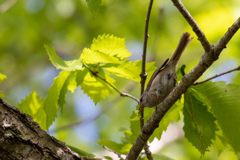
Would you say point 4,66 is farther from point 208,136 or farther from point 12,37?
point 208,136

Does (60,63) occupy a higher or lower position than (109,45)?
lower

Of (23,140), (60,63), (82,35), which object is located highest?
(82,35)

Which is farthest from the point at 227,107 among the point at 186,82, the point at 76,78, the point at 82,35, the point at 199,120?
the point at 82,35

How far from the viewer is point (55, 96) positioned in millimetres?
2357

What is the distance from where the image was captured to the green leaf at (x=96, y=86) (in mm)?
2537

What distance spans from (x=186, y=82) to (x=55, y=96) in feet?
3.52

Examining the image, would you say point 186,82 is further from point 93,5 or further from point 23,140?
point 23,140

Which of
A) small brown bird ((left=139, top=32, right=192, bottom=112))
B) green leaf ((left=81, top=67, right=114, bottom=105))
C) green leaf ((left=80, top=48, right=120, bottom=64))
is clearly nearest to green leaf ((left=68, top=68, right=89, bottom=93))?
green leaf ((left=81, top=67, right=114, bottom=105))

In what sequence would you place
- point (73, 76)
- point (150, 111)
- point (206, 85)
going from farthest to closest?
point (150, 111)
point (73, 76)
point (206, 85)

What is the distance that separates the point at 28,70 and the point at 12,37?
140 centimetres

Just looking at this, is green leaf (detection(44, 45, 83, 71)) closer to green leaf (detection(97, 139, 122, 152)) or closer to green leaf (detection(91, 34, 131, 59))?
green leaf (detection(91, 34, 131, 59))

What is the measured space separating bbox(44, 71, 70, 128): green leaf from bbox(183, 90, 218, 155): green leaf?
1.04 metres

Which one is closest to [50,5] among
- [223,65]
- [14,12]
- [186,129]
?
[14,12]

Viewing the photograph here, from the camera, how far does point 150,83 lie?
110 inches
